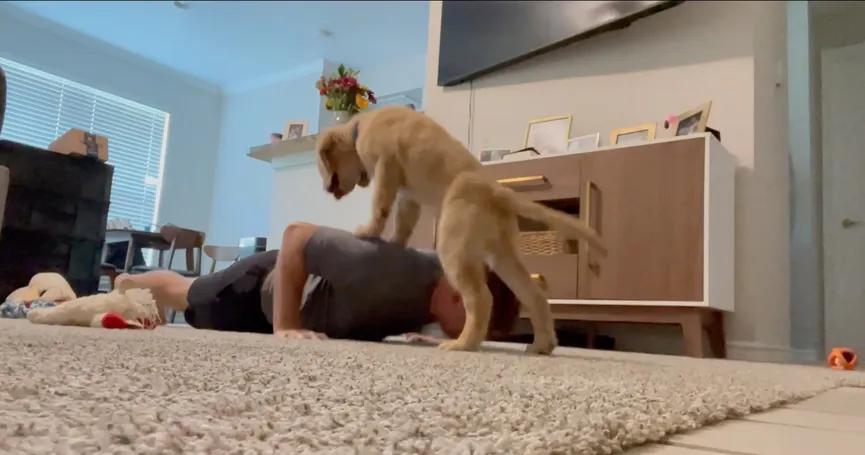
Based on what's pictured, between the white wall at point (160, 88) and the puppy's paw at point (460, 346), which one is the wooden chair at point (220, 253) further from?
the puppy's paw at point (460, 346)

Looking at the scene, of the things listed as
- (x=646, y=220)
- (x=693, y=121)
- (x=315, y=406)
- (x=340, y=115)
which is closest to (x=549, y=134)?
(x=693, y=121)

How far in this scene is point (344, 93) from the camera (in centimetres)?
281

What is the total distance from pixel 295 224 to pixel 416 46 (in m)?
2.56

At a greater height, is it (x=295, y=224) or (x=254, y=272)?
(x=295, y=224)

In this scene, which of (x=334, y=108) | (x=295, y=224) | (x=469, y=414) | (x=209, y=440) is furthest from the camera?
(x=334, y=108)

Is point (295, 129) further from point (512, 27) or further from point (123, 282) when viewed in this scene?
point (123, 282)

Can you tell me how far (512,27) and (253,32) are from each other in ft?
6.20

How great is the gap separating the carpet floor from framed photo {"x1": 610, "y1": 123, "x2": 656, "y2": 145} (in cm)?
182

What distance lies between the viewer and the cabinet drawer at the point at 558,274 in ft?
7.29

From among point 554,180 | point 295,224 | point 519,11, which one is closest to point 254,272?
point 295,224

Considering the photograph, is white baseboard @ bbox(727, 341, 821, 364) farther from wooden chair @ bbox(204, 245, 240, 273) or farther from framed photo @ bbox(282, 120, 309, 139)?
framed photo @ bbox(282, 120, 309, 139)

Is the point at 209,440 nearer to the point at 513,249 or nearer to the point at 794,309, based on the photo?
the point at 513,249

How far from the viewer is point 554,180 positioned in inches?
92.2

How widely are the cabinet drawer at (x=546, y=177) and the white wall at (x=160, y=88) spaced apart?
103cm
